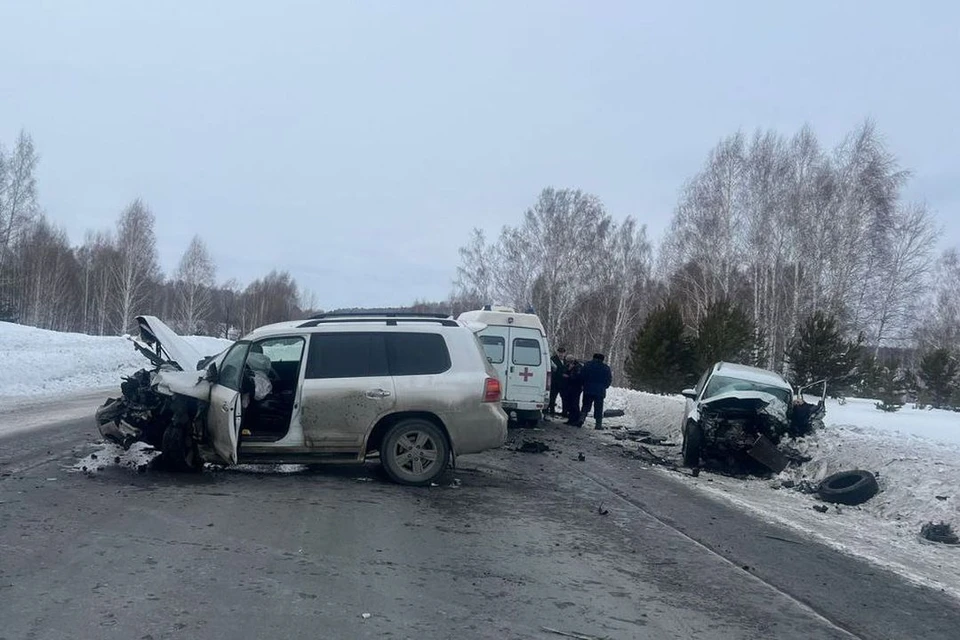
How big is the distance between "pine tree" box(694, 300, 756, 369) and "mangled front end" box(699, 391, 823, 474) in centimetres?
1700

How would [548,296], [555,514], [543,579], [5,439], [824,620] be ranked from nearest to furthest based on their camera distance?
[824,620] < [543,579] < [555,514] < [5,439] < [548,296]

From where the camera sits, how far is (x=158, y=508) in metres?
7.91

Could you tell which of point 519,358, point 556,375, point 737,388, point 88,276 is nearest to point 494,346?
point 519,358

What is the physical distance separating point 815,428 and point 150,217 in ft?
202

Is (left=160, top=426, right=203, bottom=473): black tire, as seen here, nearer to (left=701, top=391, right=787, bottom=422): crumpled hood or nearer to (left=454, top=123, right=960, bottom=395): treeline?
(left=701, top=391, right=787, bottom=422): crumpled hood

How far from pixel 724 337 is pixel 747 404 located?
17967 millimetres

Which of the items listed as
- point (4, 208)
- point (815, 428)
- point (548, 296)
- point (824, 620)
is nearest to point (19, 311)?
point (4, 208)

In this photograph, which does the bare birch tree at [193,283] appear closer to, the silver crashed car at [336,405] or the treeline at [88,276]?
the treeline at [88,276]

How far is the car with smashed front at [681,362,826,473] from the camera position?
44.4 feet

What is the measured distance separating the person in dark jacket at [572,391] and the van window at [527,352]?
241cm

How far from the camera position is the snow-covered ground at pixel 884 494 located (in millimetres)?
8711

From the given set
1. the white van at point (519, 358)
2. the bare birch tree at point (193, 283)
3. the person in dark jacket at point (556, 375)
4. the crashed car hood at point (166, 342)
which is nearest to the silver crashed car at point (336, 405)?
the crashed car hood at point (166, 342)

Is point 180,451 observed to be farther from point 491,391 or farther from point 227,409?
point 491,391

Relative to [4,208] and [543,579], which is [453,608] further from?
[4,208]
